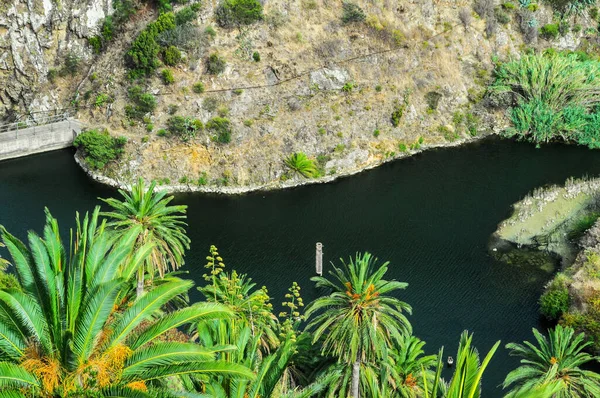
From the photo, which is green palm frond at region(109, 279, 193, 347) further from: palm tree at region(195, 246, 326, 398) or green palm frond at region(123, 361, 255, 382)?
palm tree at region(195, 246, 326, 398)

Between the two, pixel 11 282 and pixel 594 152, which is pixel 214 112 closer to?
pixel 11 282

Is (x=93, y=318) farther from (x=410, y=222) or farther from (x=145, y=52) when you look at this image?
(x=145, y=52)

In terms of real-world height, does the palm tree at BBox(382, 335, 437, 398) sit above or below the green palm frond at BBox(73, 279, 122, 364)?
below

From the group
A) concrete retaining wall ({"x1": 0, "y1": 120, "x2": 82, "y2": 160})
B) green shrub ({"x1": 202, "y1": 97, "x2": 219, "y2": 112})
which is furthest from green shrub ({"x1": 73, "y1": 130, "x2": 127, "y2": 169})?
green shrub ({"x1": 202, "y1": 97, "x2": 219, "y2": 112})

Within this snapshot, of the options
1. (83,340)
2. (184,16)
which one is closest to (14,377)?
(83,340)

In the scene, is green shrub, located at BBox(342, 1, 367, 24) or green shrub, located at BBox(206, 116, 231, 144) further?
green shrub, located at BBox(342, 1, 367, 24)

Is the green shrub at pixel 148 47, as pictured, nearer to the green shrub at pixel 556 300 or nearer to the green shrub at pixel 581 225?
the green shrub at pixel 581 225
